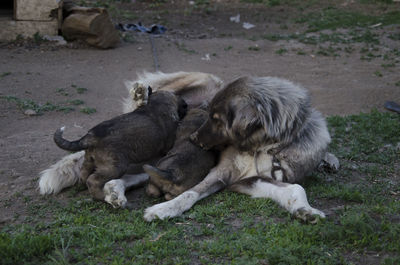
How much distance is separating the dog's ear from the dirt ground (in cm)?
162

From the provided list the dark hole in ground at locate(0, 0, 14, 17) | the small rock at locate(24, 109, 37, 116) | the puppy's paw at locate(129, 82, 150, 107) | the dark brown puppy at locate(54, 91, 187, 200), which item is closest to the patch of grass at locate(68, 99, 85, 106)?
the small rock at locate(24, 109, 37, 116)

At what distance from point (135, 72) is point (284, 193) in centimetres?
537

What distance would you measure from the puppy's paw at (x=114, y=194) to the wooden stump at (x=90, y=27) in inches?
250

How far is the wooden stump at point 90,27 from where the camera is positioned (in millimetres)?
9391

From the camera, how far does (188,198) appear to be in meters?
3.75

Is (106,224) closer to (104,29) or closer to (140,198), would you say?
(140,198)

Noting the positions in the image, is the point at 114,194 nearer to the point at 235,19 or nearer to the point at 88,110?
the point at 88,110

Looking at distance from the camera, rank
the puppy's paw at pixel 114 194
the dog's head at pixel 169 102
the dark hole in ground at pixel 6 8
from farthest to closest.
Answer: the dark hole in ground at pixel 6 8, the dog's head at pixel 169 102, the puppy's paw at pixel 114 194

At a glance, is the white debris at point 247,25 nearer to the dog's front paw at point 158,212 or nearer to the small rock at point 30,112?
the small rock at point 30,112

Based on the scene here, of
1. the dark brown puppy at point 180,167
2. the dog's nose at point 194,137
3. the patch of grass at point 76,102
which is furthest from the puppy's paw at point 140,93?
the patch of grass at point 76,102

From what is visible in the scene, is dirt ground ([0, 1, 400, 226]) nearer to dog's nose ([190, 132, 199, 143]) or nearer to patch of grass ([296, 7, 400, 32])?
patch of grass ([296, 7, 400, 32])

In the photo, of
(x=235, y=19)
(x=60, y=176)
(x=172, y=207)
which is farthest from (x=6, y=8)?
(x=172, y=207)

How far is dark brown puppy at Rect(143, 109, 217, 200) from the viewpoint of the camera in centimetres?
384

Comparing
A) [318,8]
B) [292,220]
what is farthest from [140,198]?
[318,8]
